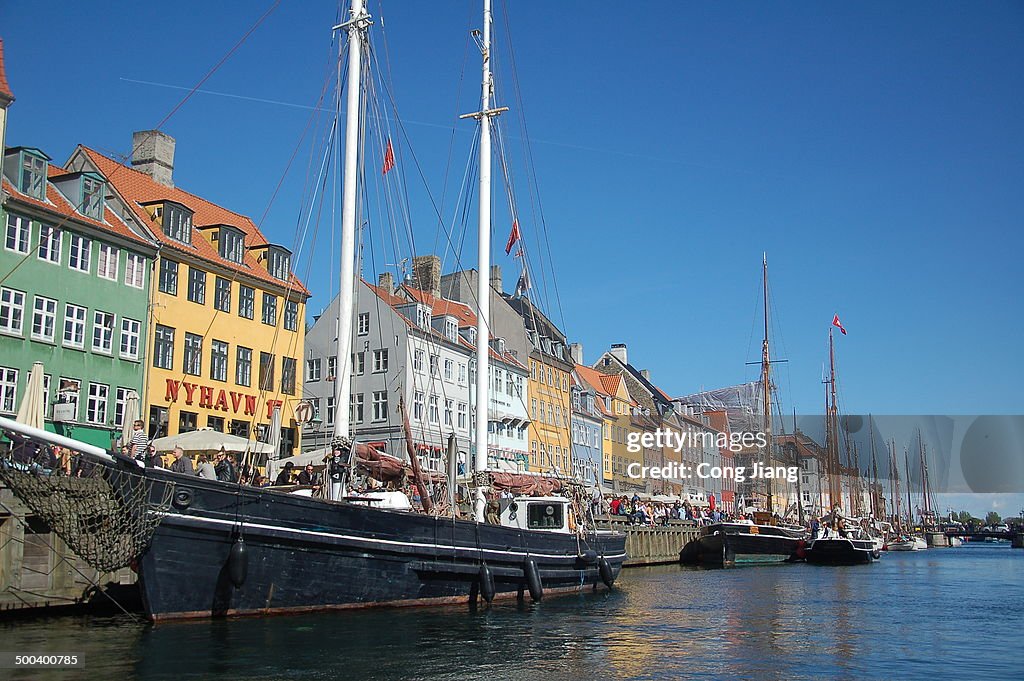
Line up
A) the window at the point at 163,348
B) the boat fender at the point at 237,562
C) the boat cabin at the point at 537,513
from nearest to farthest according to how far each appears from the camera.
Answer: the boat fender at the point at 237,562 < the boat cabin at the point at 537,513 < the window at the point at 163,348

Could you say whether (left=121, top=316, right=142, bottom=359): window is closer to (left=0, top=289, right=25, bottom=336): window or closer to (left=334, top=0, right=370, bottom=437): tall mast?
(left=0, top=289, right=25, bottom=336): window

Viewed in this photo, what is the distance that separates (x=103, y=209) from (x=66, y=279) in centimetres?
399

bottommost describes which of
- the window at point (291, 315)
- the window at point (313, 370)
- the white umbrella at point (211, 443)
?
the white umbrella at point (211, 443)

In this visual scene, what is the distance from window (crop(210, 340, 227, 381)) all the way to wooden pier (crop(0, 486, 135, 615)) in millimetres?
19472

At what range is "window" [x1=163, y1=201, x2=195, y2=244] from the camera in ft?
147

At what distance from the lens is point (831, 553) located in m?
65.9

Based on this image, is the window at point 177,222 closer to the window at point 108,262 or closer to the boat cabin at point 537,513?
the window at point 108,262

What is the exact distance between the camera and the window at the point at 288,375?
49.9 m

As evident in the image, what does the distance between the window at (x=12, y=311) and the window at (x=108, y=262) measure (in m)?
3.86

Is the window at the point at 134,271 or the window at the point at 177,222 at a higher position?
the window at the point at 177,222

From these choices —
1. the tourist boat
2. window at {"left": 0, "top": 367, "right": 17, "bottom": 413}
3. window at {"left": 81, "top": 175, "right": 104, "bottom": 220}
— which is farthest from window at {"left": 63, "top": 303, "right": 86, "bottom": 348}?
the tourist boat

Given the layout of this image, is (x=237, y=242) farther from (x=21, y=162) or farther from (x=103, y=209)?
(x=21, y=162)


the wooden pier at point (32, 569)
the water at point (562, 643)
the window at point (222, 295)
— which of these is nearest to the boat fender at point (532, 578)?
the water at point (562, 643)

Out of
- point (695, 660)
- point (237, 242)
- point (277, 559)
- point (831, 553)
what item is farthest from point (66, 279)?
point (831, 553)
